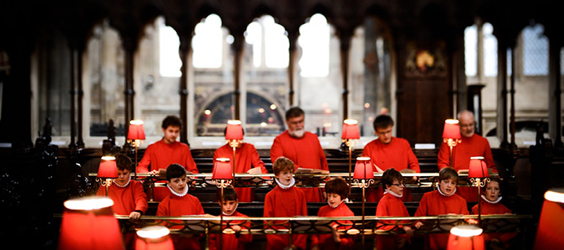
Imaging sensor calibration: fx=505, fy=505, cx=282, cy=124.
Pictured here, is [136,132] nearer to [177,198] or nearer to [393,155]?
[177,198]

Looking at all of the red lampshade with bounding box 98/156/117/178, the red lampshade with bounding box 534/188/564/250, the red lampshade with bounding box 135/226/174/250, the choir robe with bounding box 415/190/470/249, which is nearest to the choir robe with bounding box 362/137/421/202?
the choir robe with bounding box 415/190/470/249

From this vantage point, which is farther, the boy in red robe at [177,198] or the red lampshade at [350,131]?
the red lampshade at [350,131]

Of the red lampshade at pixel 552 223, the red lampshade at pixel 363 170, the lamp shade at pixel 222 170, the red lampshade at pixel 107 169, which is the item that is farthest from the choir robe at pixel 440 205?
the red lampshade at pixel 552 223

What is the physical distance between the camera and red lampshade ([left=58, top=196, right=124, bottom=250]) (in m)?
1.44

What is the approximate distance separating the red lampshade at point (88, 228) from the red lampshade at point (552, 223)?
1.23m

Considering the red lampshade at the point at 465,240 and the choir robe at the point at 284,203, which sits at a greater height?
the red lampshade at the point at 465,240

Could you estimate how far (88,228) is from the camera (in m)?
1.45

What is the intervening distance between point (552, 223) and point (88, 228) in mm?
1312

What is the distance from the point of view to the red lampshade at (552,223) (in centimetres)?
139

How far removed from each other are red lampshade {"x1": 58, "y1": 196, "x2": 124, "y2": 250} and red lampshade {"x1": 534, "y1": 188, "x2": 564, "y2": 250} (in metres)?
Answer: 1.23

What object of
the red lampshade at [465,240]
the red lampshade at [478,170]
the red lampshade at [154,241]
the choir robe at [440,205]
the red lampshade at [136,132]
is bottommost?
the choir robe at [440,205]

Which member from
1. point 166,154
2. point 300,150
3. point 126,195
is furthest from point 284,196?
point 166,154

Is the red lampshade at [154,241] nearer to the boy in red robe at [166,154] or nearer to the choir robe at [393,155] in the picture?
the boy in red robe at [166,154]

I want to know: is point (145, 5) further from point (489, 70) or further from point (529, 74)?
point (529, 74)
